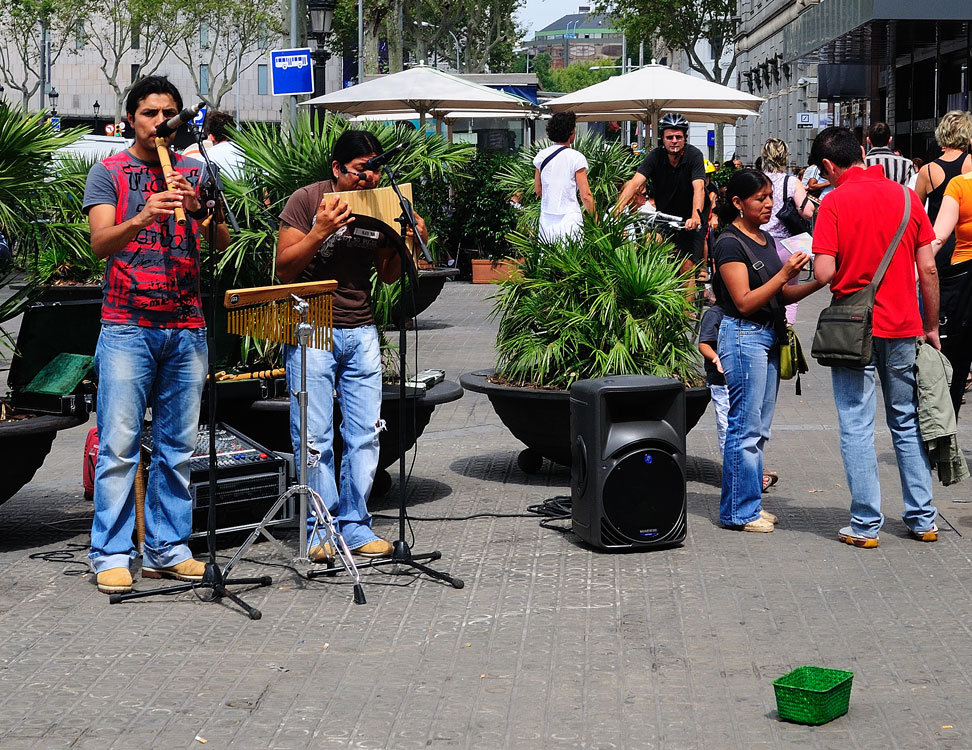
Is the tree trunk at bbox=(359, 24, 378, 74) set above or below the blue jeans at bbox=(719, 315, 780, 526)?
above

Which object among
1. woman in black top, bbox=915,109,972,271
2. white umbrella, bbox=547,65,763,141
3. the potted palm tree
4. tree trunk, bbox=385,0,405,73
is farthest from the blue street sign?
tree trunk, bbox=385,0,405,73

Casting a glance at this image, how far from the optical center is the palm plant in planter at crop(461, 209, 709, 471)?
806 centimetres

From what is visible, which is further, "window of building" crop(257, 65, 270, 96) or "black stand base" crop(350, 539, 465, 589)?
"window of building" crop(257, 65, 270, 96)

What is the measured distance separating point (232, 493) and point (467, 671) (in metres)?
2.17

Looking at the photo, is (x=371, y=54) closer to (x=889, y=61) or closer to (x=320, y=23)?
(x=889, y=61)

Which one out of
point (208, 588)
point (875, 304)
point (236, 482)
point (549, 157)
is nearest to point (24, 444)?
point (236, 482)

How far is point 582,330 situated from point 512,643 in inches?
119

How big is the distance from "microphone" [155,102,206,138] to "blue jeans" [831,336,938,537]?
3.24 meters

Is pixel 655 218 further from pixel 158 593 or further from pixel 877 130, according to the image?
pixel 158 593

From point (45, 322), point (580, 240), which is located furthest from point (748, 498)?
point (45, 322)

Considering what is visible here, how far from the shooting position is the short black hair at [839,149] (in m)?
6.86

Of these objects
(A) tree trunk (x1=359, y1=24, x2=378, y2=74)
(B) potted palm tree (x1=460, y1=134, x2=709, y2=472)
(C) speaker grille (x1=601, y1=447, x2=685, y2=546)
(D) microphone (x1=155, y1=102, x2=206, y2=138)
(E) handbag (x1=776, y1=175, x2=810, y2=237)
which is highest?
(A) tree trunk (x1=359, y1=24, x2=378, y2=74)

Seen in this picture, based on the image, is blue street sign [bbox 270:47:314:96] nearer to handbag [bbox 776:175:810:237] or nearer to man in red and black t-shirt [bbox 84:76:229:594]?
handbag [bbox 776:175:810:237]

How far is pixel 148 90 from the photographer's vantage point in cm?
593
